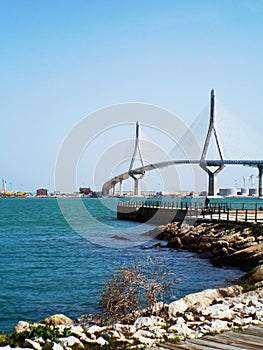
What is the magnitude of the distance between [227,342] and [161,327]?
4.12 feet

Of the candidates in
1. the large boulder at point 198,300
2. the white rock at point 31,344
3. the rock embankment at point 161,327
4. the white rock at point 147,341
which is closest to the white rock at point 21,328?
the rock embankment at point 161,327

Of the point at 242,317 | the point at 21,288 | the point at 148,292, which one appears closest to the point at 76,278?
the point at 21,288

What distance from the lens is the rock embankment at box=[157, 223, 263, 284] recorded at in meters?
16.9

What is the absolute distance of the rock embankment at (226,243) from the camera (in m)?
16.9

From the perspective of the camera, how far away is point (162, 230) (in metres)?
31.2

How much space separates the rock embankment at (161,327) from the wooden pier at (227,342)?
21 centimetres

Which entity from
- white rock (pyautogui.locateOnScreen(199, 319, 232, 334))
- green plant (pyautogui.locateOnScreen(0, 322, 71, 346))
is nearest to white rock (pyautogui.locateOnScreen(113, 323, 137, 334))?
green plant (pyautogui.locateOnScreen(0, 322, 71, 346))

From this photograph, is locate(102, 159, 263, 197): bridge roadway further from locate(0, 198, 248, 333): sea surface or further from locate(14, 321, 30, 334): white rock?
locate(14, 321, 30, 334): white rock

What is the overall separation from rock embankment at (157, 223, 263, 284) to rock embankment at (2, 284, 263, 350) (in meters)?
4.34

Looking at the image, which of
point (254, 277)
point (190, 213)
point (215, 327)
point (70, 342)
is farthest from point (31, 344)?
point (190, 213)

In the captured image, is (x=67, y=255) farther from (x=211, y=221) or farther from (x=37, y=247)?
(x=211, y=221)

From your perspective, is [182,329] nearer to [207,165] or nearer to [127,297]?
[127,297]

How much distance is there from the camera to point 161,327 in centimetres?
706

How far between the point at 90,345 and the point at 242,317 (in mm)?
2391
